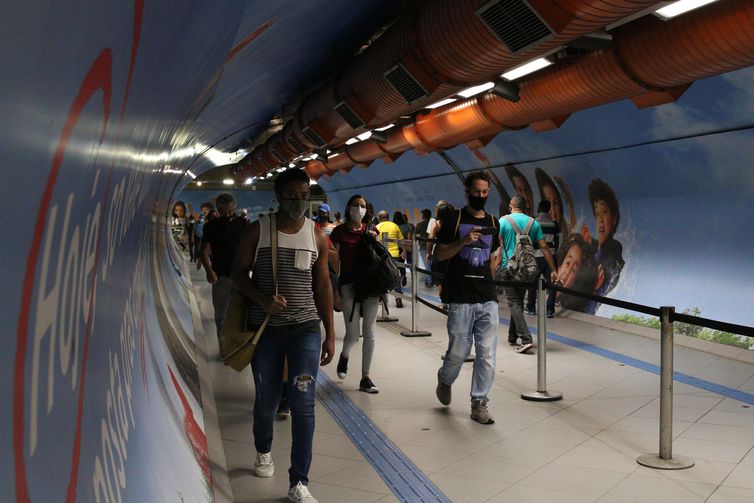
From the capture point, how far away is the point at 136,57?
1.79 m

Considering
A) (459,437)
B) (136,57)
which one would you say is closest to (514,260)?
(459,437)

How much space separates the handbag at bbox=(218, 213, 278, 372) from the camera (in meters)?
4.60

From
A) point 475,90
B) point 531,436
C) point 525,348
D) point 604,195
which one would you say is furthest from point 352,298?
point 604,195

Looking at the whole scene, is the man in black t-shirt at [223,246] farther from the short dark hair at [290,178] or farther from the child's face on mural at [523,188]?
the child's face on mural at [523,188]

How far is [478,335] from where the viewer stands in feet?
20.5

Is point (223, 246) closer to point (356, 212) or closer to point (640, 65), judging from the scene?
point (356, 212)

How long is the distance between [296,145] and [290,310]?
1192cm

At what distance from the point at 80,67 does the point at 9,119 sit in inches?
12.9

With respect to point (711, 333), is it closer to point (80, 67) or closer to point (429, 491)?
point (429, 491)

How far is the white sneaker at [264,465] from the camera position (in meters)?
4.88

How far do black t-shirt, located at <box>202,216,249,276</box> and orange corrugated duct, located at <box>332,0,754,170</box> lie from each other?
12.0ft

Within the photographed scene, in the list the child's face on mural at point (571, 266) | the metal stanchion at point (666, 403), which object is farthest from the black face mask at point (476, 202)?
the child's face on mural at point (571, 266)

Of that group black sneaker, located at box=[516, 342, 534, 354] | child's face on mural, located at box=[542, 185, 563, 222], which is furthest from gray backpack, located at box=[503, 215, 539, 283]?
child's face on mural, located at box=[542, 185, 563, 222]

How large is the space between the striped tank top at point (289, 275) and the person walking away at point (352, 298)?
2528 mm
